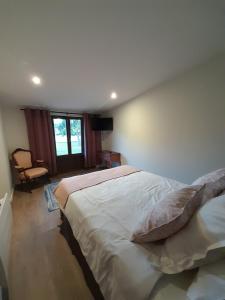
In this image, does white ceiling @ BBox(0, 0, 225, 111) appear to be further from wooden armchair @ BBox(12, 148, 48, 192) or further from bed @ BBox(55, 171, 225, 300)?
bed @ BBox(55, 171, 225, 300)

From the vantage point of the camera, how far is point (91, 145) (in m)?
5.06

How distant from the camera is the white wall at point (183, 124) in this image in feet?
7.22

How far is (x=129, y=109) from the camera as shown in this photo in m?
3.95

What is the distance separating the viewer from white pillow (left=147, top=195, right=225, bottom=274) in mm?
660

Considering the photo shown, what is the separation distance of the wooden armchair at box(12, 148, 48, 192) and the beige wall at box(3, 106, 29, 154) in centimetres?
30

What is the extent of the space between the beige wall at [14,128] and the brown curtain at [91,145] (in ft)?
5.97

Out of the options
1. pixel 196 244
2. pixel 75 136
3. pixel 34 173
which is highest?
pixel 75 136

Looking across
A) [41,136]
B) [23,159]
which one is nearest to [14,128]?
[41,136]

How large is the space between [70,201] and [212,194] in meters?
1.40

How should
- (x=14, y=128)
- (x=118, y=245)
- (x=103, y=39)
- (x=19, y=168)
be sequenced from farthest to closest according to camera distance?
(x=14, y=128) → (x=19, y=168) → (x=103, y=39) → (x=118, y=245)

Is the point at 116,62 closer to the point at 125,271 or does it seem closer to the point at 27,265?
the point at 125,271

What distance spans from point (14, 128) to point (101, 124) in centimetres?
255

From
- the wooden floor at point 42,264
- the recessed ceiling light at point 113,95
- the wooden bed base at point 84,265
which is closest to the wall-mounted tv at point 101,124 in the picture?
the recessed ceiling light at point 113,95

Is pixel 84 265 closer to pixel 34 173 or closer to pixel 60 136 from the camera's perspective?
pixel 34 173
